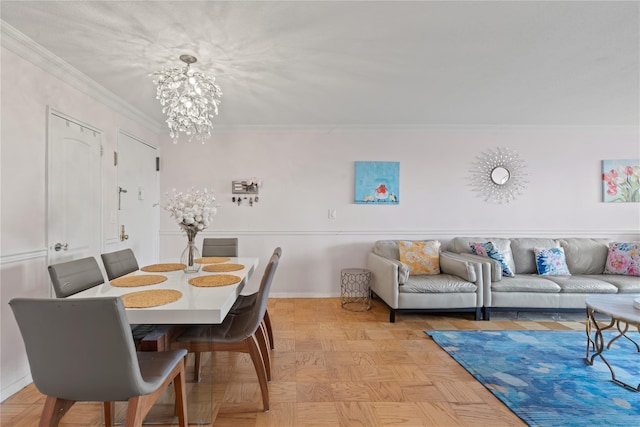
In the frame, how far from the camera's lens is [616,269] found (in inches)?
142

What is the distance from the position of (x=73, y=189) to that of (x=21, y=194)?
48 cm

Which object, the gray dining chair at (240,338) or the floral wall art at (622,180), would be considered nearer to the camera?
the gray dining chair at (240,338)

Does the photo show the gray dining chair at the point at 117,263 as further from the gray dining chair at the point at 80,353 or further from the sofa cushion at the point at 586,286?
the sofa cushion at the point at 586,286

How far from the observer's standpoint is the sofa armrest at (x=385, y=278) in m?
3.21

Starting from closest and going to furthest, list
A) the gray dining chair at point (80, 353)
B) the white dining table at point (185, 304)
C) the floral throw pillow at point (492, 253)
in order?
the gray dining chair at point (80, 353) < the white dining table at point (185, 304) < the floral throw pillow at point (492, 253)

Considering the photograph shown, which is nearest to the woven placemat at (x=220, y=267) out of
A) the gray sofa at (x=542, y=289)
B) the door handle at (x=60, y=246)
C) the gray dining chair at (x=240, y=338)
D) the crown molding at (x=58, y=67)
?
the gray dining chair at (x=240, y=338)

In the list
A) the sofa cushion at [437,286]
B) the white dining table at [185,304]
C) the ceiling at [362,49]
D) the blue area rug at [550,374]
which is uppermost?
the ceiling at [362,49]

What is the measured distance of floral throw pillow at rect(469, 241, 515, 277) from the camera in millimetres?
3475

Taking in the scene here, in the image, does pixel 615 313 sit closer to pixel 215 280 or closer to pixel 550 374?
pixel 550 374

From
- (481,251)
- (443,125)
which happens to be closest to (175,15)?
(443,125)

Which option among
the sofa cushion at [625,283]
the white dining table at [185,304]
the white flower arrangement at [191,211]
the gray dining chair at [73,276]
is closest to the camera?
the white dining table at [185,304]

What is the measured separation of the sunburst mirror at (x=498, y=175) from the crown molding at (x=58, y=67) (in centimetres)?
431

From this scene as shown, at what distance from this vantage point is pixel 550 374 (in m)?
2.20

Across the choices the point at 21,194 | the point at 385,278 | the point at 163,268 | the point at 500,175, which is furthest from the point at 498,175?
the point at 21,194
